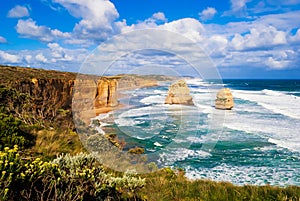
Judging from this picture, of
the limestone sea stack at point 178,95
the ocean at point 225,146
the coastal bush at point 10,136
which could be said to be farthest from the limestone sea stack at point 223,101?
the coastal bush at point 10,136

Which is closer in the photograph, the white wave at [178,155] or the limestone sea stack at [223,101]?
the white wave at [178,155]

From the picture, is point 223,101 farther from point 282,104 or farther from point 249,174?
point 249,174

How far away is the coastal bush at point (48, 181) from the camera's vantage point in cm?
289

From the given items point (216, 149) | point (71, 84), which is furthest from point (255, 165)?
point (71, 84)

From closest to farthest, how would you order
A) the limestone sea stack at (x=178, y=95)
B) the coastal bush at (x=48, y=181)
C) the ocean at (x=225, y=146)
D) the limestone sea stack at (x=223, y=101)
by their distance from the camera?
1. the coastal bush at (x=48, y=181)
2. the ocean at (x=225, y=146)
3. the limestone sea stack at (x=178, y=95)
4. the limestone sea stack at (x=223, y=101)

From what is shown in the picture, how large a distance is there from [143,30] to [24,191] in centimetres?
633

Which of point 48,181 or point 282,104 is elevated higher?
point 48,181

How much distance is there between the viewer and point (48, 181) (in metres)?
3.30

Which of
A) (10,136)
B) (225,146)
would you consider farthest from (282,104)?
(10,136)

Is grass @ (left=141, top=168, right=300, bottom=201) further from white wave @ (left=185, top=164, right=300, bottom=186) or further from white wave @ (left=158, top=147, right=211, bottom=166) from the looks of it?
white wave @ (left=158, top=147, right=211, bottom=166)

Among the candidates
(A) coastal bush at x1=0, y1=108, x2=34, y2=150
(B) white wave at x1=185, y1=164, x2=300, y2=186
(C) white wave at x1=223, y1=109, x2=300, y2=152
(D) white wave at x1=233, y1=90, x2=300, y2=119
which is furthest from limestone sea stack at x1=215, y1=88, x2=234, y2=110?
(A) coastal bush at x1=0, y1=108, x2=34, y2=150

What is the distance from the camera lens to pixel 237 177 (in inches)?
544

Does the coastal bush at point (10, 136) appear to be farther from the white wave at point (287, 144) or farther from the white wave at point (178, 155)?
the white wave at point (287, 144)

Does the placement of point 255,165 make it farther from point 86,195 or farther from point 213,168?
point 86,195
